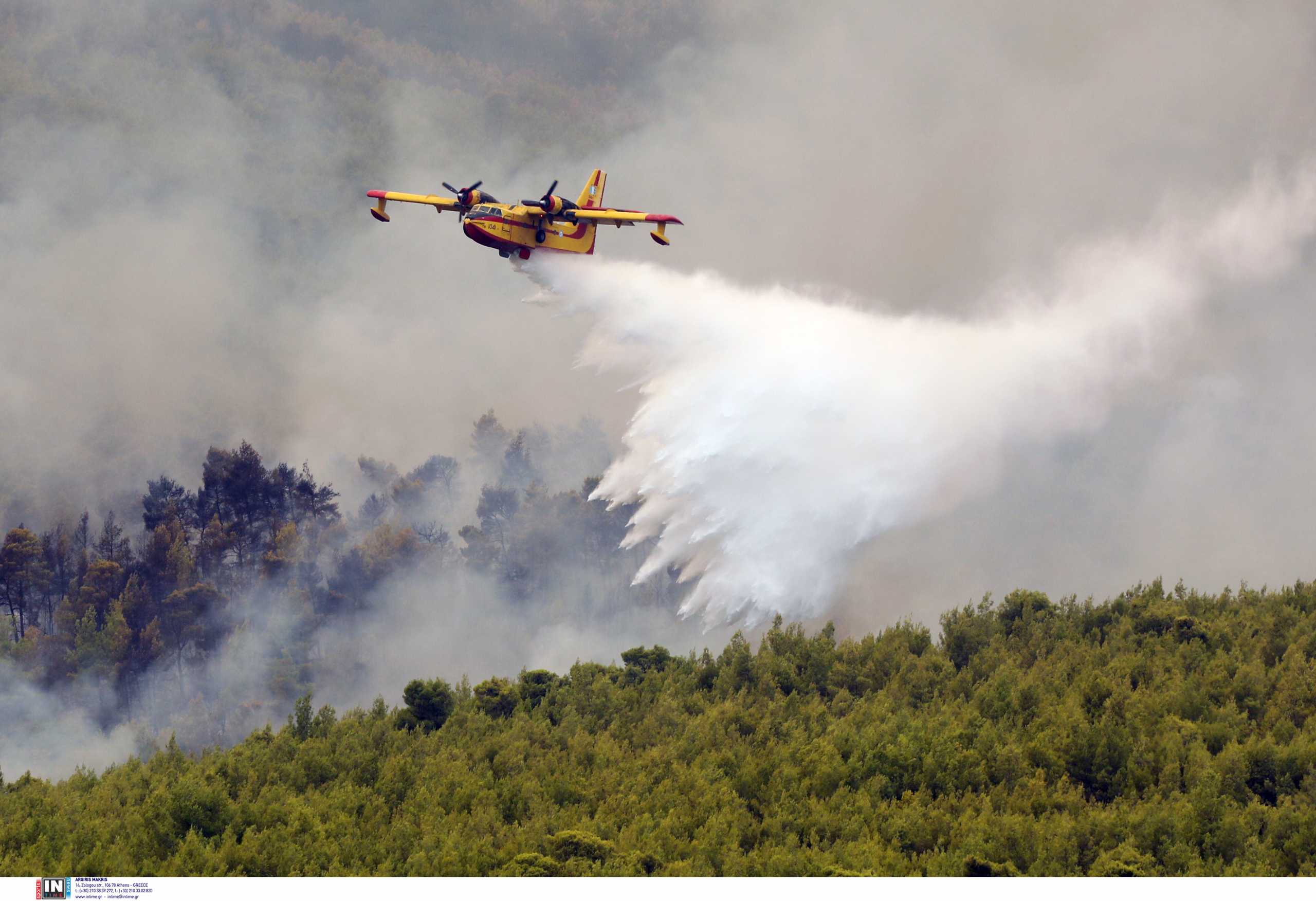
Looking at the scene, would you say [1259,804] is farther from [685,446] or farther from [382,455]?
[382,455]

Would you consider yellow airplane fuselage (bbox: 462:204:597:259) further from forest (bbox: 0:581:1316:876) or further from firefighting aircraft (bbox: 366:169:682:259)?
forest (bbox: 0:581:1316:876)

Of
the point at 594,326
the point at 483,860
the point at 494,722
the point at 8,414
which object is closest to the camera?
the point at 483,860

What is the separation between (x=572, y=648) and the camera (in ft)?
361

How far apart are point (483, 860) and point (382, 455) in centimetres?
14690

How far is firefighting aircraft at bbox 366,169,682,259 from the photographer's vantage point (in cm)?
4703

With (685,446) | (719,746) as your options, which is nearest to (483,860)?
(719,746)

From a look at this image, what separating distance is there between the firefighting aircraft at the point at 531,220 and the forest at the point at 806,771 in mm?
19203

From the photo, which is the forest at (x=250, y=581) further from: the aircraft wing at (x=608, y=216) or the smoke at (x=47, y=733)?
the aircraft wing at (x=608, y=216)

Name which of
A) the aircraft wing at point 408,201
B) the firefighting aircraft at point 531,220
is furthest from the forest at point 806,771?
the aircraft wing at point 408,201

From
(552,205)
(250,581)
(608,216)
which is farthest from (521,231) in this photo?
(250,581)

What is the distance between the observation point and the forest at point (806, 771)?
74.8 feet

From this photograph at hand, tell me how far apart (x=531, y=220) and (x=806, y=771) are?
92.7 feet

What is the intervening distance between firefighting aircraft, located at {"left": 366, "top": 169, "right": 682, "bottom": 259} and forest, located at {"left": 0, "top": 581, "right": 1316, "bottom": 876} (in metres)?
19.2

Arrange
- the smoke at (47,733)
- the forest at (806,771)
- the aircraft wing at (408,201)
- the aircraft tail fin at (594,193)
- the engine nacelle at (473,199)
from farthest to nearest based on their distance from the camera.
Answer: the smoke at (47,733)
the aircraft tail fin at (594,193)
the aircraft wing at (408,201)
the engine nacelle at (473,199)
the forest at (806,771)
